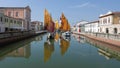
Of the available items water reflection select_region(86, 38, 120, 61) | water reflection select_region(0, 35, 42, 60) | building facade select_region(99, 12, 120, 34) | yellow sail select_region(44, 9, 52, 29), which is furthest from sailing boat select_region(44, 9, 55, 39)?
water reflection select_region(86, 38, 120, 61)

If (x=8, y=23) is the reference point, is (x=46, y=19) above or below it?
above

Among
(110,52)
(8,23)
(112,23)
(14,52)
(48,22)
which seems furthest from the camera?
(8,23)

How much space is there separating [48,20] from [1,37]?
21382 millimetres

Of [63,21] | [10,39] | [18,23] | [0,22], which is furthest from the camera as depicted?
[18,23]

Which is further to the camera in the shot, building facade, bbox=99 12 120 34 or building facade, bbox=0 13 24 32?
building facade, bbox=99 12 120 34

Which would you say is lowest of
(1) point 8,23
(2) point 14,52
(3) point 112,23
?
(2) point 14,52

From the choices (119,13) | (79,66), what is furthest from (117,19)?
(79,66)

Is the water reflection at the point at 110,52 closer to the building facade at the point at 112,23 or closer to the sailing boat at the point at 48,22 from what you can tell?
the sailing boat at the point at 48,22

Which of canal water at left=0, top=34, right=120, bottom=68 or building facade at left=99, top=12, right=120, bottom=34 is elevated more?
building facade at left=99, top=12, right=120, bottom=34

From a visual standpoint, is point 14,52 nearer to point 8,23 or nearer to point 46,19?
point 46,19

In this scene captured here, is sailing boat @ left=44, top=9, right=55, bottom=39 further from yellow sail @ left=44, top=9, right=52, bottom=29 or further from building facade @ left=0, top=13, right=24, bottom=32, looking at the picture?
building facade @ left=0, top=13, right=24, bottom=32

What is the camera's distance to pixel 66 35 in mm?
61406

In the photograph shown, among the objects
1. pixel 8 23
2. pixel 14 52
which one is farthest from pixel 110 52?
pixel 8 23

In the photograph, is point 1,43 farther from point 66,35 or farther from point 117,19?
point 117,19
